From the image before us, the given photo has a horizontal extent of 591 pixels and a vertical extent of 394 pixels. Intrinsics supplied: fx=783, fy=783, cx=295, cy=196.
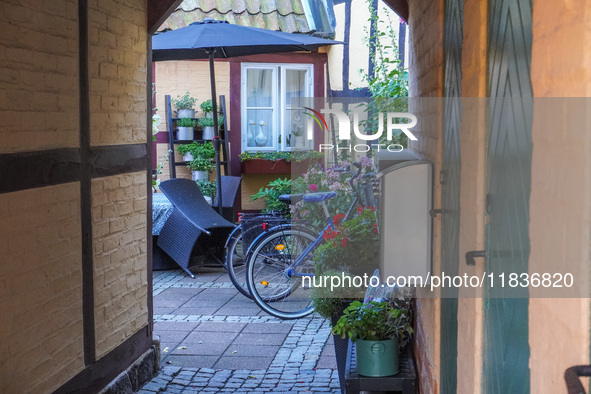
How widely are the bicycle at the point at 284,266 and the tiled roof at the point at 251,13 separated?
17.4 ft

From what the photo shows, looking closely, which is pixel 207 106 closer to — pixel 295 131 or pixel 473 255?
pixel 295 131

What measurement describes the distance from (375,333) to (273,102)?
7.91 m

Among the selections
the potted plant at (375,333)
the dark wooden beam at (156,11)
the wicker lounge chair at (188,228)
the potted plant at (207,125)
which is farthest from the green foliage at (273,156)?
the potted plant at (375,333)

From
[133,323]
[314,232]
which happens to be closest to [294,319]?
[314,232]

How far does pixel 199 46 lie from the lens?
26.3ft

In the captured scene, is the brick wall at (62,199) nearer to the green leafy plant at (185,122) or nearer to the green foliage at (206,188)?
the green foliage at (206,188)

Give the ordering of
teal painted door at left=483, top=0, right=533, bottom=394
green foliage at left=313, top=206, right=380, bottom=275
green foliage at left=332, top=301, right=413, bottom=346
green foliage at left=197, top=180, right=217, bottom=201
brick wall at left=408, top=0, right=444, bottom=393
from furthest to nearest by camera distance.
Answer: green foliage at left=197, top=180, right=217, bottom=201 < green foliage at left=313, top=206, right=380, bottom=275 < green foliage at left=332, top=301, right=413, bottom=346 < brick wall at left=408, top=0, right=444, bottom=393 < teal painted door at left=483, top=0, right=533, bottom=394

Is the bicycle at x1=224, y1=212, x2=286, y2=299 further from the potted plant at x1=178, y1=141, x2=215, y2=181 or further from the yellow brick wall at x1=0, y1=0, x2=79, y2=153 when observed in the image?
the potted plant at x1=178, y1=141, x2=215, y2=181

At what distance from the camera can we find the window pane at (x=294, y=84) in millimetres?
11570

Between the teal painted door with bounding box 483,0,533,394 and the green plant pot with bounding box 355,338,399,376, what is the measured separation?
186 cm

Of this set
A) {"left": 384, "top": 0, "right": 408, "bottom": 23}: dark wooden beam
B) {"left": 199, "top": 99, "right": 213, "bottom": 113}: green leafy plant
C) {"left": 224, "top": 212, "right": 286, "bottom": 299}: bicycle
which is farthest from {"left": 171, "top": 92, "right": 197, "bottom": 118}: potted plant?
{"left": 384, "top": 0, "right": 408, "bottom": 23}: dark wooden beam

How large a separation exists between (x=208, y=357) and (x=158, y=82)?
623 cm

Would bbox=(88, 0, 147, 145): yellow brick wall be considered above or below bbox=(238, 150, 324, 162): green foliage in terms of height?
above
